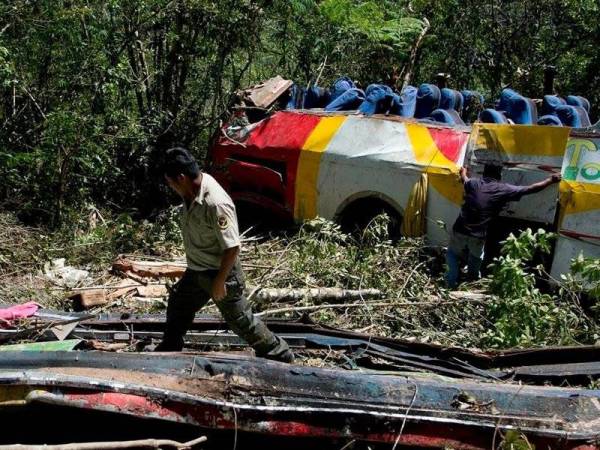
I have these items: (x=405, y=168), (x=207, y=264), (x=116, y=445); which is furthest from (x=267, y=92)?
(x=116, y=445)

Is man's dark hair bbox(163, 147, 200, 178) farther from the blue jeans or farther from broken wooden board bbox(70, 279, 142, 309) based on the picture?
the blue jeans

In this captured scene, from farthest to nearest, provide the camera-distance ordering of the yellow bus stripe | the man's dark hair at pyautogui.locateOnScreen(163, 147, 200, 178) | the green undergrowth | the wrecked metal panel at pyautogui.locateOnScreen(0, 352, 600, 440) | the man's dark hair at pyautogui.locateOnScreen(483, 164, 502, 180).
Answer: the yellow bus stripe < the man's dark hair at pyautogui.locateOnScreen(483, 164, 502, 180) < the green undergrowth < the man's dark hair at pyautogui.locateOnScreen(163, 147, 200, 178) < the wrecked metal panel at pyautogui.locateOnScreen(0, 352, 600, 440)

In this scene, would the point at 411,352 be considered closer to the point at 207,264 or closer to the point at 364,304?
the point at 364,304

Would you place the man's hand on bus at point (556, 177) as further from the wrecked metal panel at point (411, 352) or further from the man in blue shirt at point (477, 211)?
the wrecked metal panel at point (411, 352)

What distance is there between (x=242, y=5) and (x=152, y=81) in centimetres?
175

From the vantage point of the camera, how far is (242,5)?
10750mm

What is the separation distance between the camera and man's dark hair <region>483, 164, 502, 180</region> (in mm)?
7570

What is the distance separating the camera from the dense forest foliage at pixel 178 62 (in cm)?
966

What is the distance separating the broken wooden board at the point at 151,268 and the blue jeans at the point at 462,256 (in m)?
2.55

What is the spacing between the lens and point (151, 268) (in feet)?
26.3

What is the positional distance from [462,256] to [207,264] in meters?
3.40

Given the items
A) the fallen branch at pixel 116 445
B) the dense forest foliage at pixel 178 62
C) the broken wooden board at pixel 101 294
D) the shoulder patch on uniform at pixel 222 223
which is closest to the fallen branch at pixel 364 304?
the broken wooden board at pixel 101 294

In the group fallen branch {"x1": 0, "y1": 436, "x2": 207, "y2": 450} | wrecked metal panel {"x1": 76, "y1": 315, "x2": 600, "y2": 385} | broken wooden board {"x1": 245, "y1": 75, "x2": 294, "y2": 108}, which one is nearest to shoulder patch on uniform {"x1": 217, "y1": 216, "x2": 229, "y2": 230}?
wrecked metal panel {"x1": 76, "y1": 315, "x2": 600, "y2": 385}

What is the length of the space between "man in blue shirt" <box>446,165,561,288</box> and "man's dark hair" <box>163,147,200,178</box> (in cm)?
337
